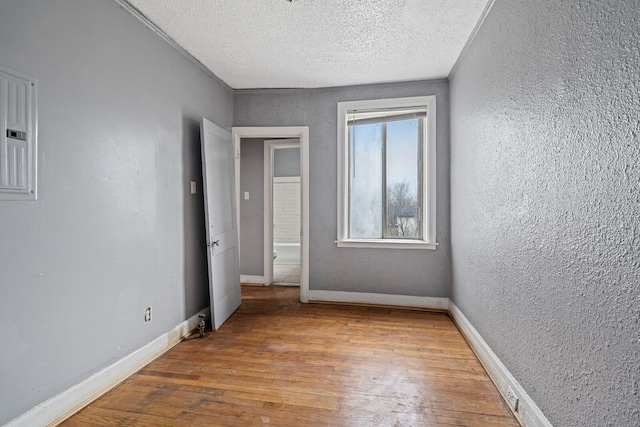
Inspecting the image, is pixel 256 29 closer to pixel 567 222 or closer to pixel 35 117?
pixel 35 117

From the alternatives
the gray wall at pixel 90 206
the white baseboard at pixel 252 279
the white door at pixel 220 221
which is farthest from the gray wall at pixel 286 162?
the gray wall at pixel 90 206

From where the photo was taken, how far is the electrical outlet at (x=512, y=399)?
5.49ft

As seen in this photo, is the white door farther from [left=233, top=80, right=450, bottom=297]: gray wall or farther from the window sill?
the window sill

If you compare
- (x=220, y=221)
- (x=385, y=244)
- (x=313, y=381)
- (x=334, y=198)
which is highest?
(x=334, y=198)

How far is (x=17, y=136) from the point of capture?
1458mm

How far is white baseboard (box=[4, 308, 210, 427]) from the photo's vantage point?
1538mm

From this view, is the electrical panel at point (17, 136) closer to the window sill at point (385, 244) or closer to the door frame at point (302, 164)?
the door frame at point (302, 164)

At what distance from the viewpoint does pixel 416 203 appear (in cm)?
359

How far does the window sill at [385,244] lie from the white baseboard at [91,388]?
1968 mm

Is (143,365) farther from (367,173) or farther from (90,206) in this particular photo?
(367,173)

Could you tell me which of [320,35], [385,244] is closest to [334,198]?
→ [385,244]

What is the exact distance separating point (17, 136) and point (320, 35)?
2.09 m

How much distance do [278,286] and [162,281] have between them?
7.18 ft

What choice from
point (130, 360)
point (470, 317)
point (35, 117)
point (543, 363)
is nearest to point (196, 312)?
point (130, 360)
